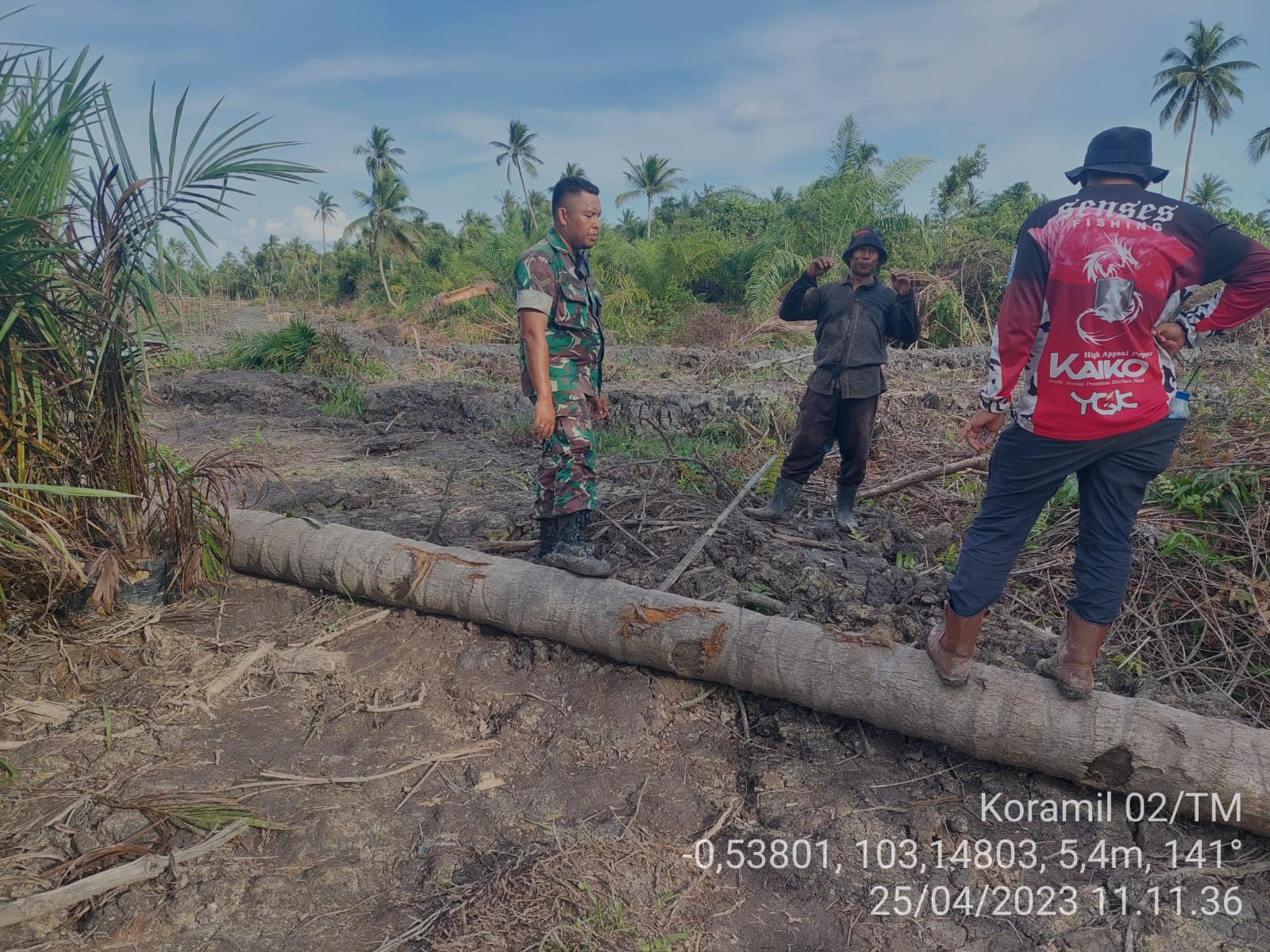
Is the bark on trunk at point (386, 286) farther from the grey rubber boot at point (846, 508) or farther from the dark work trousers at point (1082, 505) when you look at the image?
the dark work trousers at point (1082, 505)

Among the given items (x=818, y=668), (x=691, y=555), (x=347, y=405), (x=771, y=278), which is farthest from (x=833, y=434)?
(x=771, y=278)

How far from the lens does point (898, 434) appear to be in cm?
676

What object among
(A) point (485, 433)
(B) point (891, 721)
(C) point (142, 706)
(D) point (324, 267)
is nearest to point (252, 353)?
(A) point (485, 433)

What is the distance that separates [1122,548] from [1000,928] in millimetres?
1209

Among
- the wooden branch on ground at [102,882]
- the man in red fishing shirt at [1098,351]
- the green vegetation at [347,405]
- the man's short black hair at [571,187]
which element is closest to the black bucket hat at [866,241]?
the man's short black hair at [571,187]

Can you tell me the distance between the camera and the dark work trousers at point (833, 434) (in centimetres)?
445

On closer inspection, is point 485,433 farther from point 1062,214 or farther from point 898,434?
point 1062,214

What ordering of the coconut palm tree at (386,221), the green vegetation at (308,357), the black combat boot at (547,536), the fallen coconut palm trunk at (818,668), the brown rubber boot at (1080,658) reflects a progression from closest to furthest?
the fallen coconut palm trunk at (818,668) < the brown rubber boot at (1080,658) < the black combat boot at (547,536) < the green vegetation at (308,357) < the coconut palm tree at (386,221)

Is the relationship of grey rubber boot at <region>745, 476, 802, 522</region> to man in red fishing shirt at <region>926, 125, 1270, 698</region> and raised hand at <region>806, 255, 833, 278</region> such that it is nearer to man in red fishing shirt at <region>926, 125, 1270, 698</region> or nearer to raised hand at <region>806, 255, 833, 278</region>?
raised hand at <region>806, 255, 833, 278</region>

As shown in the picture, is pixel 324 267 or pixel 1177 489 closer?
pixel 1177 489

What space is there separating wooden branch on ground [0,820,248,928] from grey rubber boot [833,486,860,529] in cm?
350

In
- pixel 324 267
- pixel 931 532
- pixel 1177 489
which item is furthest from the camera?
pixel 324 267

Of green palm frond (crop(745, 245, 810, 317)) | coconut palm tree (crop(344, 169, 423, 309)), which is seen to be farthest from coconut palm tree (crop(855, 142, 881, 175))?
coconut palm tree (crop(344, 169, 423, 309))

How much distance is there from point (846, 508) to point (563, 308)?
2.25m
